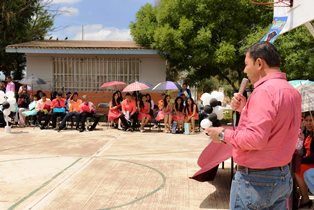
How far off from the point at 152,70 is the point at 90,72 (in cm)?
281

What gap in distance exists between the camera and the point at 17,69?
70.7ft

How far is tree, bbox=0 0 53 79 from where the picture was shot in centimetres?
1819

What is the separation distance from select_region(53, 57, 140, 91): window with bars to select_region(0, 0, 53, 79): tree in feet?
14.0

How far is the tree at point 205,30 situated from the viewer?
45.3 ft

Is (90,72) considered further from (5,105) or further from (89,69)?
(5,105)

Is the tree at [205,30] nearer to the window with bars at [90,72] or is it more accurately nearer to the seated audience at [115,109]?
the window with bars at [90,72]

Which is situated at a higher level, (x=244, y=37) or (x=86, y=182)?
(x=244, y=37)

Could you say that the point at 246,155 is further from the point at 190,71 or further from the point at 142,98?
the point at 190,71

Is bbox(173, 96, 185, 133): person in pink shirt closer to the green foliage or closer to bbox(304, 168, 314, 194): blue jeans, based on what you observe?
the green foliage

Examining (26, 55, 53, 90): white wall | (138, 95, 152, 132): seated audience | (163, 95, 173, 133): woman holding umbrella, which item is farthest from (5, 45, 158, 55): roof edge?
(163, 95, 173, 133): woman holding umbrella

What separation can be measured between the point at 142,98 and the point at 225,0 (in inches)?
197

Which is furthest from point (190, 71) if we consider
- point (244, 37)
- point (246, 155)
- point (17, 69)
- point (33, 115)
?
point (246, 155)

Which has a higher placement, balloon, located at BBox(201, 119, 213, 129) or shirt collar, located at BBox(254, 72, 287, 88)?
shirt collar, located at BBox(254, 72, 287, 88)

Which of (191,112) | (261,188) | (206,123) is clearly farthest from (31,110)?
(261,188)
